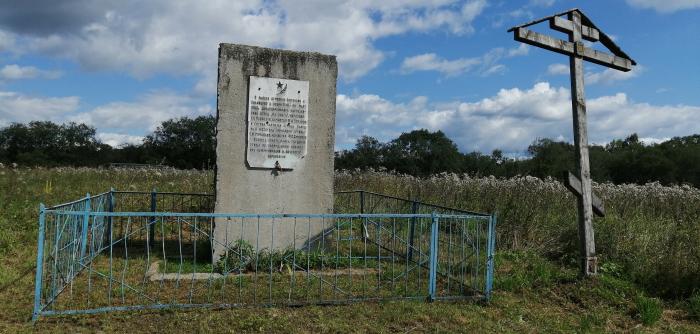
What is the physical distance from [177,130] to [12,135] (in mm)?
21188

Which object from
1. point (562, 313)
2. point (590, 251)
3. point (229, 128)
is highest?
point (229, 128)

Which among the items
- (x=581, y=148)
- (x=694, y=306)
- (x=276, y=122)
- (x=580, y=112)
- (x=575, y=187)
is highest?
(x=580, y=112)

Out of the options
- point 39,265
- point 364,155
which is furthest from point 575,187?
point 364,155

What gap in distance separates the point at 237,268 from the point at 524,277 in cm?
370

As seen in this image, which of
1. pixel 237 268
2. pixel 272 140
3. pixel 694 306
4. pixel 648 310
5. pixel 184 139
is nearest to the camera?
pixel 648 310

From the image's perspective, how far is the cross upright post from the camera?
671 centimetres

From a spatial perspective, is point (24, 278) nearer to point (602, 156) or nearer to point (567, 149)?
point (602, 156)

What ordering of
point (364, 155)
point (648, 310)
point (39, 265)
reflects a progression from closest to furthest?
point (39, 265) → point (648, 310) → point (364, 155)

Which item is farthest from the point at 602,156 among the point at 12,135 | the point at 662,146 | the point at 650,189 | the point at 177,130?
the point at 12,135

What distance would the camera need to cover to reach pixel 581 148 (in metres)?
6.79

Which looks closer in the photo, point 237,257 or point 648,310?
point 648,310

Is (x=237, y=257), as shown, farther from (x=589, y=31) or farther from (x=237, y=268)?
(x=589, y=31)

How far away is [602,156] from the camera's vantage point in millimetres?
36844

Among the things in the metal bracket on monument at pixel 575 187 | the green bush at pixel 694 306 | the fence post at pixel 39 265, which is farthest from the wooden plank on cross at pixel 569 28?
the fence post at pixel 39 265
